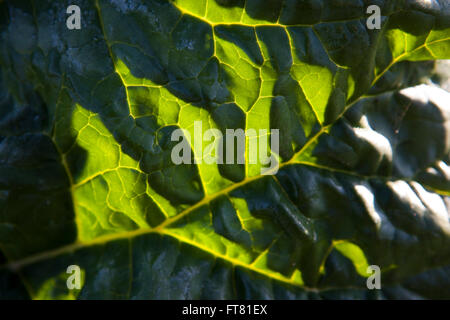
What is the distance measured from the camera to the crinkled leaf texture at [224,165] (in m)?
1.09

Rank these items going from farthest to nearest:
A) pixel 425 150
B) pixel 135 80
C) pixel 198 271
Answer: pixel 425 150 < pixel 198 271 < pixel 135 80

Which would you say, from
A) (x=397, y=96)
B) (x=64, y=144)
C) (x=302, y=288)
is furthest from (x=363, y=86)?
(x=64, y=144)

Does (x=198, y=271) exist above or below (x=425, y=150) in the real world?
below

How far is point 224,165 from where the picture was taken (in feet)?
3.93

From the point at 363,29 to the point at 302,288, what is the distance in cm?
75

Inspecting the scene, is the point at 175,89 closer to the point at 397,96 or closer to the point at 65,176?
the point at 65,176

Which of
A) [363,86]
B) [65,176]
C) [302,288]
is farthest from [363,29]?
[65,176]

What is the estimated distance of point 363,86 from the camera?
4.06 feet

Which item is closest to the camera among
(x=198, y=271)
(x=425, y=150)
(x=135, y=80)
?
(x=135, y=80)

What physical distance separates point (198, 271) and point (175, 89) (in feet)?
1.66

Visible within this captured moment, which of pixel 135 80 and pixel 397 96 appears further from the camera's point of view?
pixel 397 96

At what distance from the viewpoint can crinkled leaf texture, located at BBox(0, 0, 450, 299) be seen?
1.09 metres
